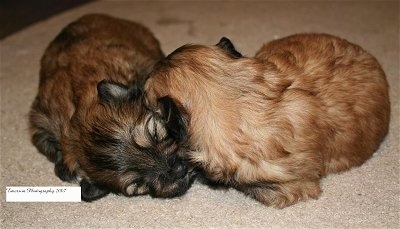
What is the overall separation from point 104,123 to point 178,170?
0.48m

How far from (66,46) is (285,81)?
1.69 meters

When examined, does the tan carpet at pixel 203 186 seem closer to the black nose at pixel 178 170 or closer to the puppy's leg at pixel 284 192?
the puppy's leg at pixel 284 192

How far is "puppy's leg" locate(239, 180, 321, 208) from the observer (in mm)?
2764

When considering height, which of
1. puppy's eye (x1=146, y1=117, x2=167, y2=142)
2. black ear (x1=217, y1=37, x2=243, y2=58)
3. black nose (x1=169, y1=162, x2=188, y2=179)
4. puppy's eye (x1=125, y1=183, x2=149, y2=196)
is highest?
black ear (x1=217, y1=37, x2=243, y2=58)

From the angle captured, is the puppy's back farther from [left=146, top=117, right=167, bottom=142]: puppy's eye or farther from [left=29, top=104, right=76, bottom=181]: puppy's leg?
[left=29, top=104, right=76, bottom=181]: puppy's leg

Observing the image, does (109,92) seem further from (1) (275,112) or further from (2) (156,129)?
(1) (275,112)

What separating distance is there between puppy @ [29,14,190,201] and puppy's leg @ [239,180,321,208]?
1.34ft

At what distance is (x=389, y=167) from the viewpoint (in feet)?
10.2

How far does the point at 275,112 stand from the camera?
2.58m

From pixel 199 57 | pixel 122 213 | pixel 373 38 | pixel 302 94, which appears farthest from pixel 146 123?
pixel 373 38

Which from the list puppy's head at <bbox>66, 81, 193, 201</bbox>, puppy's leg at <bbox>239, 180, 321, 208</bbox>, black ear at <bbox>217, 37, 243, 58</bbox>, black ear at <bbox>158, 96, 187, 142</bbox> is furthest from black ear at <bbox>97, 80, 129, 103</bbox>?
puppy's leg at <bbox>239, 180, 321, 208</bbox>

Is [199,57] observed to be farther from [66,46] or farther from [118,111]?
[66,46]

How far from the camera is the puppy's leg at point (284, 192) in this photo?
2.76 metres

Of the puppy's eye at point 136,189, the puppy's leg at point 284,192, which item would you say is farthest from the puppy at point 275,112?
the puppy's eye at point 136,189
